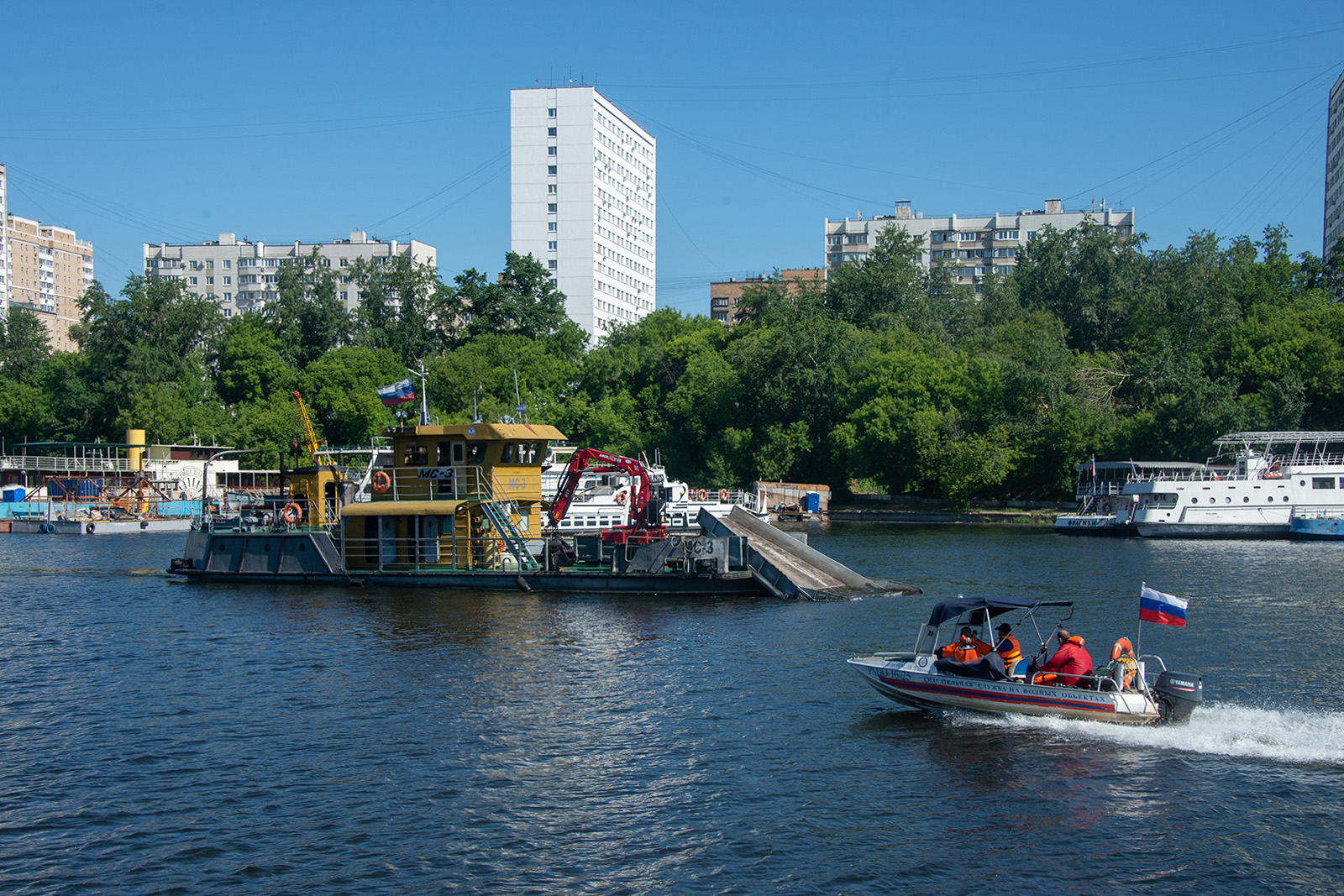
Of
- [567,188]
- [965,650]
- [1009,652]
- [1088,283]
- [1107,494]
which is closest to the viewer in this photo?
[1009,652]

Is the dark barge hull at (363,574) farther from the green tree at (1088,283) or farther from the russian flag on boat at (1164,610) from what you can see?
the green tree at (1088,283)

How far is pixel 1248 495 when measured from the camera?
7100 centimetres

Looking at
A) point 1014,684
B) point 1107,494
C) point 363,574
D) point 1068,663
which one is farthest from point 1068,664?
point 1107,494

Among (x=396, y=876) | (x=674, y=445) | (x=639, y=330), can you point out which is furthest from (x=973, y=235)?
(x=396, y=876)

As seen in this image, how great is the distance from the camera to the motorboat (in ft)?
67.4

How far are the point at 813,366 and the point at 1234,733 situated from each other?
79029 millimetres

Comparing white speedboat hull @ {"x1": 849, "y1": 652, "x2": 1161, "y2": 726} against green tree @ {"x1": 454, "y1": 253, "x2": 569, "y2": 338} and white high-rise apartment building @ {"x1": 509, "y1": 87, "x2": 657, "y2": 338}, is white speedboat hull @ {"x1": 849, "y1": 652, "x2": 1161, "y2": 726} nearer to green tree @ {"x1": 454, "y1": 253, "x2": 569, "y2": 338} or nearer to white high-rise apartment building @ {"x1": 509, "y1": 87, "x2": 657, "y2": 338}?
green tree @ {"x1": 454, "y1": 253, "x2": 569, "y2": 338}

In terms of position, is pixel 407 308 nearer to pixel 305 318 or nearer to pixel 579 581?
pixel 305 318

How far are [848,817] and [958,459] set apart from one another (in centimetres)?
7370

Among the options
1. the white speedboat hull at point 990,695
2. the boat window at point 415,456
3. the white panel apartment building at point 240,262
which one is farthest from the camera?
the white panel apartment building at point 240,262

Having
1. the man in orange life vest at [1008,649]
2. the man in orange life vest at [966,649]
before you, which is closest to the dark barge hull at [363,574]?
the man in orange life vest at [966,649]

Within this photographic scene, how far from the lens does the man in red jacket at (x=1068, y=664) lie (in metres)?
20.9

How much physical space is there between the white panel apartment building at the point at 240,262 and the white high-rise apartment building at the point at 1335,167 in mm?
135637

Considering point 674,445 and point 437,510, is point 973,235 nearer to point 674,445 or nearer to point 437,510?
point 674,445
